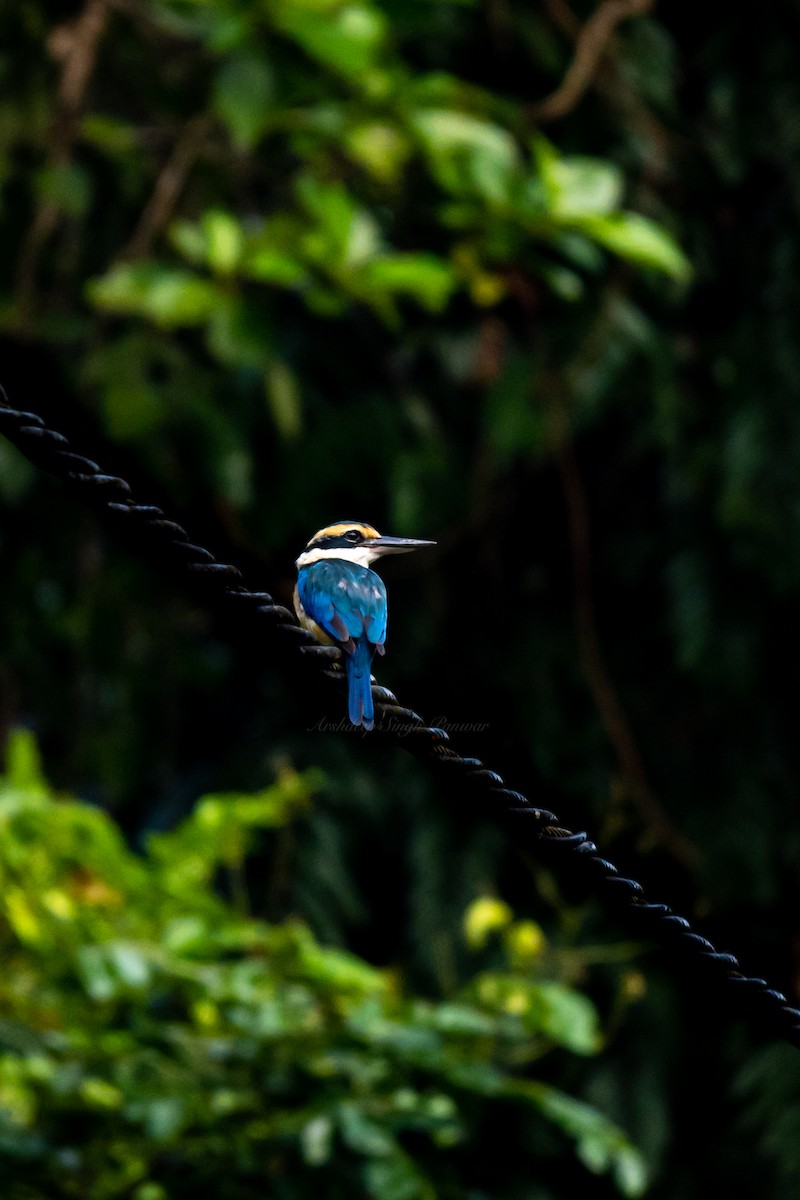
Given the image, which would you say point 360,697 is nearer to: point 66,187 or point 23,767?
point 23,767

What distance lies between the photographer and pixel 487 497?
5.13 metres

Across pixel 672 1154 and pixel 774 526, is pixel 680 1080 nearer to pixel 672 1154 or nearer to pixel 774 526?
pixel 672 1154

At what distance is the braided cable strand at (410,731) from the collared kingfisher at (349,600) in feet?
0.49

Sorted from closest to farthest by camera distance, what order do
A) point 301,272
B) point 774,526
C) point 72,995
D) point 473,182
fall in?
point 72,995, point 301,272, point 473,182, point 774,526

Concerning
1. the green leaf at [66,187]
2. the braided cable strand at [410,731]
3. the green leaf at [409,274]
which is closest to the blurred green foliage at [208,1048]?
the green leaf at [409,274]

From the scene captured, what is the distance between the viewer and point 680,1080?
5.25 metres

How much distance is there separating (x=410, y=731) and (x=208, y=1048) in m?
1.61

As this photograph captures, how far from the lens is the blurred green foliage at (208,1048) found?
3029 millimetres

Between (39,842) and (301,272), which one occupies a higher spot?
(301,272)

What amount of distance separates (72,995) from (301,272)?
1.45m

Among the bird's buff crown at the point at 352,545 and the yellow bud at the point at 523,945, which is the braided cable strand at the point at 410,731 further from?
the yellow bud at the point at 523,945

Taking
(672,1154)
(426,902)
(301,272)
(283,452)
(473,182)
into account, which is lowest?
(672,1154)

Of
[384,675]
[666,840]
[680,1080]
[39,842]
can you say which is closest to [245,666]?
[384,675]

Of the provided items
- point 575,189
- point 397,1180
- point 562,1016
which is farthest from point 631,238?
point 397,1180
